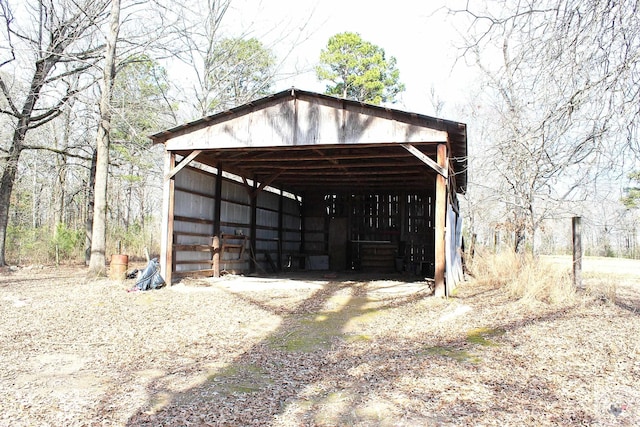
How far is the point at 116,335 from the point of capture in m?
5.50

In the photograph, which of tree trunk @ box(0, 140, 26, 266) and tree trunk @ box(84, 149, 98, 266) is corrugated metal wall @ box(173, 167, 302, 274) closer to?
tree trunk @ box(84, 149, 98, 266)

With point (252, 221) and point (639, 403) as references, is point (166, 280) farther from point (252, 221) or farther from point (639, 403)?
point (639, 403)

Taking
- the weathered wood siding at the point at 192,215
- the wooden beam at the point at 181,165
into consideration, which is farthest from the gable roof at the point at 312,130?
the weathered wood siding at the point at 192,215

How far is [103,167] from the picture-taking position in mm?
10125

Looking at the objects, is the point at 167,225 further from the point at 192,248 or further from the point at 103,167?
the point at 103,167

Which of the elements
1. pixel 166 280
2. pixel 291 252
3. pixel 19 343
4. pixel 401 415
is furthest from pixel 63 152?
pixel 401 415

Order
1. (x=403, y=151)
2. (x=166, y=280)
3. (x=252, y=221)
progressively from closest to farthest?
(x=166, y=280) → (x=403, y=151) → (x=252, y=221)

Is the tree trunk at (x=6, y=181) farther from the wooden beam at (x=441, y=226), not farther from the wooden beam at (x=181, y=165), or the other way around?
the wooden beam at (x=441, y=226)

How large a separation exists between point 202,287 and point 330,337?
476 centimetres

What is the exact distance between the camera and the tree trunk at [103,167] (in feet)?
32.9

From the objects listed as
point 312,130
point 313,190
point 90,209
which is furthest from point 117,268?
point 313,190

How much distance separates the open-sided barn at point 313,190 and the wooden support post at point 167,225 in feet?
0.07

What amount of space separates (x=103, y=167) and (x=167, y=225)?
220cm

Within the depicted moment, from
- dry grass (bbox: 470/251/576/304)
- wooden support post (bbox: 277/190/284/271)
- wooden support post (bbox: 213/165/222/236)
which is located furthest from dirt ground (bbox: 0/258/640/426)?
wooden support post (bbox: 277/190/284/271)
